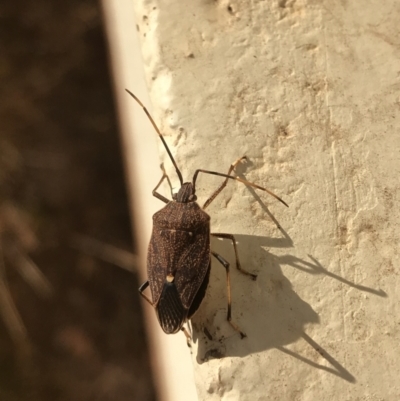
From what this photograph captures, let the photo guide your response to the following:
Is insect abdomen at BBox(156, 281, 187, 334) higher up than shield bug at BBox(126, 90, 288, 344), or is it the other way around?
shield bug at BBox(126, 90, 288, 344)

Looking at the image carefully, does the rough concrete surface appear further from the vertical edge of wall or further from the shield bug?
the vertical edge of wall

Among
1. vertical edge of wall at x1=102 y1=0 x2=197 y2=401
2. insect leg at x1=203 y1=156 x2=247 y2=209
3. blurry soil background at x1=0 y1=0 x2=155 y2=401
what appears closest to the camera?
insect leg at x1=203 y1=156 x2=247 y2=209

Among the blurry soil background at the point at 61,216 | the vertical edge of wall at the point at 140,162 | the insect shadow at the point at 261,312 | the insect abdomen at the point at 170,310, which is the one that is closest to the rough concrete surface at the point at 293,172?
the insect shadow at the point at 261,312

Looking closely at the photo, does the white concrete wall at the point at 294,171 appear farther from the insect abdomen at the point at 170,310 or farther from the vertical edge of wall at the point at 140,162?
the vertical edge of wall at the point at 140,162

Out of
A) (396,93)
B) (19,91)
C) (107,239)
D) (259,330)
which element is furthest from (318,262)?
(19,91)

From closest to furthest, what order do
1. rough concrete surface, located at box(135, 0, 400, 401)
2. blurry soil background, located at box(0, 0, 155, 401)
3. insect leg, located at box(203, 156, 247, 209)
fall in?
rough concrete surface, located at box(135, 0, 400, 401) < insect leg, located at box(203, 156, 247, 209) < blurry soil background, located at box(0, 0, 155, 401)

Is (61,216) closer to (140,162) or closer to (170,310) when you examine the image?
(140,162)

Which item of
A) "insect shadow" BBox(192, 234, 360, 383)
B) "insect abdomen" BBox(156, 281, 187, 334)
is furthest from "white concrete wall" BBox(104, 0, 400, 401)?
"insect abdomen" BBox(156, 281, 187, 334)
